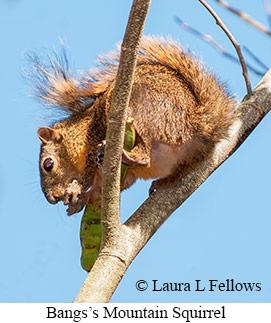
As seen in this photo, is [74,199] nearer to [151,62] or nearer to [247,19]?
[151,62]

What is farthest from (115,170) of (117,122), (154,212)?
(154,212)

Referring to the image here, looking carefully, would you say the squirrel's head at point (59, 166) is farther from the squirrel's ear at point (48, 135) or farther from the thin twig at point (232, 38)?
the thin twig at point (232, 38)

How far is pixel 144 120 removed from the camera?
395 centimetres

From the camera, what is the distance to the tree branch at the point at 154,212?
2.60 metres

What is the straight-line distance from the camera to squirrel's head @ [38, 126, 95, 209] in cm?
435

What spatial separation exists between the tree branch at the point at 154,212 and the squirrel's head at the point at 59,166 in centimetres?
108

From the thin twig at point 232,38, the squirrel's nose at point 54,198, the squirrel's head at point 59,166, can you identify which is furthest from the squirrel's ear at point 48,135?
the thin twig at point 232,38

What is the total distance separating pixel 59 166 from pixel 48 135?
0.94 feet

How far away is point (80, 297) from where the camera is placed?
2498 millimetres

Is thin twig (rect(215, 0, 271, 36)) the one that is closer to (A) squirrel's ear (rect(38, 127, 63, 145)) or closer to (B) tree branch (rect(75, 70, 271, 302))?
(B) tree branch (rect(75, 70, 271, 302))

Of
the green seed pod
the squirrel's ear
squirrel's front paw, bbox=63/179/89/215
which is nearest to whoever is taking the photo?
the green seed pod

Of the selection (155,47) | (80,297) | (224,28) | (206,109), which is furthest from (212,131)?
(80,297)

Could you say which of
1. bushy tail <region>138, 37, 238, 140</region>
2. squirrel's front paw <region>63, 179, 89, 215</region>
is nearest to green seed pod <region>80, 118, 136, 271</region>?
squirrel's front paw <region>63, 179, 89, 215</region>
